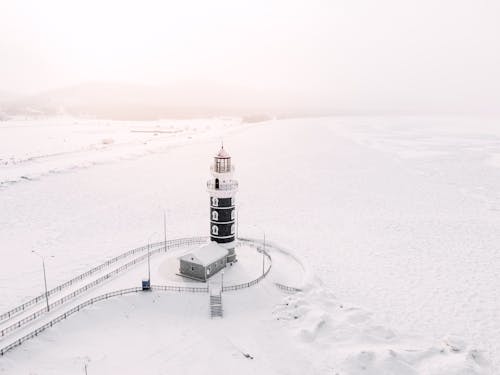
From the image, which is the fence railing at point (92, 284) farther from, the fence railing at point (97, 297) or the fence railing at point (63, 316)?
the fence railing at point (63, 316)

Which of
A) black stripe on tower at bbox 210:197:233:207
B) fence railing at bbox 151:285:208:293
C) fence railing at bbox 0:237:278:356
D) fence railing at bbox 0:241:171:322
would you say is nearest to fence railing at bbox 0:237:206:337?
fence railing at bbox 0:237:278:356

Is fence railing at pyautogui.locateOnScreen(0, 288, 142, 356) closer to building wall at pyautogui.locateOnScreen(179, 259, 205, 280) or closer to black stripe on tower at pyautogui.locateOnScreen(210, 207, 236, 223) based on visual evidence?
building wall at pyautogui.locateOnScreen(179, 259, 205, 280)

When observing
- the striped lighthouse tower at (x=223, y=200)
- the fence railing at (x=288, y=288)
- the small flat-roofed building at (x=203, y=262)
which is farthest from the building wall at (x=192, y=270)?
the fence railing at (x=288, y=288)

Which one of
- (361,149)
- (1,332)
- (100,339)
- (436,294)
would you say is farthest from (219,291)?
(361,149)

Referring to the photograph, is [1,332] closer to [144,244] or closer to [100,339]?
[100,339]

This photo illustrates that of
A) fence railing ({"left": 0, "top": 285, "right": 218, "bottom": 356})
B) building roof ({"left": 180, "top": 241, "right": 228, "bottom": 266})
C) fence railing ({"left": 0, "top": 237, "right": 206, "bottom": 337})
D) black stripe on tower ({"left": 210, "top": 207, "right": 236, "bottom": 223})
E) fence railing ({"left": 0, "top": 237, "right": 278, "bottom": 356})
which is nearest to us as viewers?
fence railing ({"left": 0, "top": 285, "right": 218, "bottom": 356})
